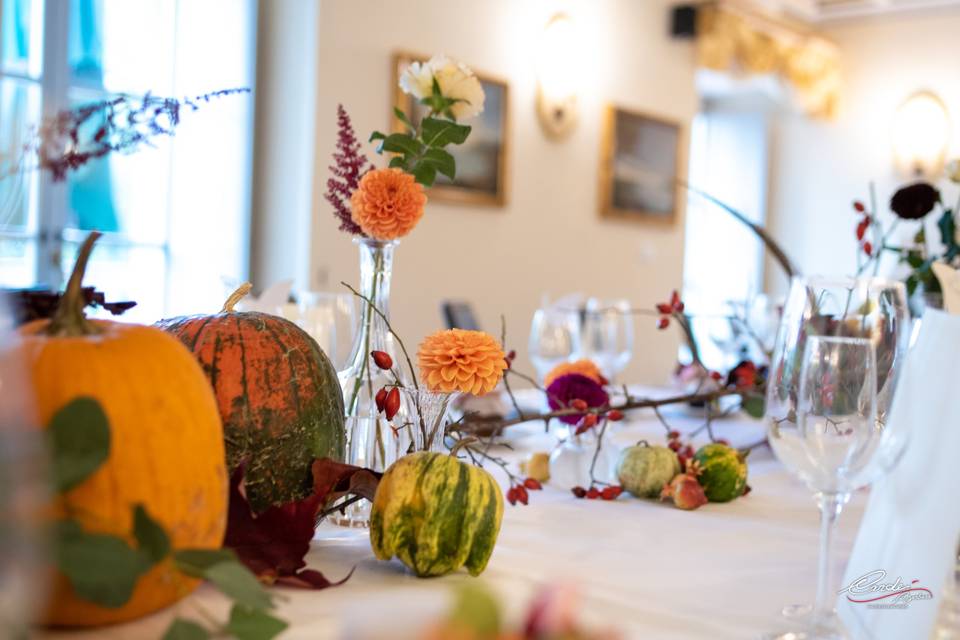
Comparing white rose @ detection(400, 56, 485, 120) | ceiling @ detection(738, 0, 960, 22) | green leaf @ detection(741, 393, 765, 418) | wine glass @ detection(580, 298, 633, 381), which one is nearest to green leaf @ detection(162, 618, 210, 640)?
white rose @ detection(400, 56, 485, 120)

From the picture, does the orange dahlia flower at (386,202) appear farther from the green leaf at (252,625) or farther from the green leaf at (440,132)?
the green leaf at (252,625)

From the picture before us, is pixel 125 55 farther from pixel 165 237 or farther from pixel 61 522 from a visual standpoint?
pixel 61 522

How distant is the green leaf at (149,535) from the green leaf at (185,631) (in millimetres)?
32

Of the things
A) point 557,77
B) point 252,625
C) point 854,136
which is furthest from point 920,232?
point 854,136

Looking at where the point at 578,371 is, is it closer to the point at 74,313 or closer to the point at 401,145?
the point at 401,145

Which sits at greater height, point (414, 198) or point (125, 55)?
point (125, 55)

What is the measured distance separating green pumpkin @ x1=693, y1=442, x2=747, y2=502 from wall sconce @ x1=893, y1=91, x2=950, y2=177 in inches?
231

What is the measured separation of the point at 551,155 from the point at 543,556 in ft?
14.1

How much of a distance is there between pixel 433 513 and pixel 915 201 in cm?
75

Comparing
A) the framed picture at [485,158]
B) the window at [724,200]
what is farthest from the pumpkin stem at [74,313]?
the window at [724,200]

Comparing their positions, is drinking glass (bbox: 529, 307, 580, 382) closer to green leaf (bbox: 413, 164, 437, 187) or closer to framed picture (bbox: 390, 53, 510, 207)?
green leaf (bbox: 413, 164, 437, 187)

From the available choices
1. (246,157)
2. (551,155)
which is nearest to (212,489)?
(246,157)

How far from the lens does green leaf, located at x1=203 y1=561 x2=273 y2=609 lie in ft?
1.49

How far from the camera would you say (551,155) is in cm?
494
